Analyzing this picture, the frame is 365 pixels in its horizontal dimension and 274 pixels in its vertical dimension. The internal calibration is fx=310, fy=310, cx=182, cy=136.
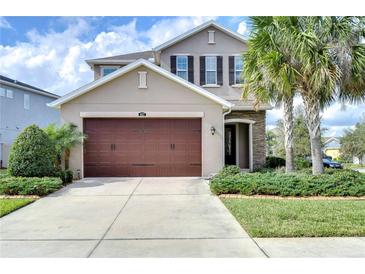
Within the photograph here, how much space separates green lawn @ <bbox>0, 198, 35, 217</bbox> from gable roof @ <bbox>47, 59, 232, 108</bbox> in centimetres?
510

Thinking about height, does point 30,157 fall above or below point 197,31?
below

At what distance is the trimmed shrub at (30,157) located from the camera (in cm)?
1101

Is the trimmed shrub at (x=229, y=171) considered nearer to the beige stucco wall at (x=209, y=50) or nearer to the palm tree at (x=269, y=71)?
the palm tree at (x=269, y=71)

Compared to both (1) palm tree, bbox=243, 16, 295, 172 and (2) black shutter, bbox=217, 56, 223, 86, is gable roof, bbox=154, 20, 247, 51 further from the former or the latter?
(1) palm tree, bbox=243, 16, 295, 172

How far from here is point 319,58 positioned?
33.9ft

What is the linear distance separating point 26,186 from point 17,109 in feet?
53.6

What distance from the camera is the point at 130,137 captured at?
13.4 meters

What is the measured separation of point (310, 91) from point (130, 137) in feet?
24.3

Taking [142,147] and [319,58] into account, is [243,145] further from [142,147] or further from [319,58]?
[319,58]

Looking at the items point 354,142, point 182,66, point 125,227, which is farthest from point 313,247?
point 354,142

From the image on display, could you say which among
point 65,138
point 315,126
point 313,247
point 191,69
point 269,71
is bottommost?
point 313,247

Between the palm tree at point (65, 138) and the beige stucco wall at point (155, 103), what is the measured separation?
21.6 inches

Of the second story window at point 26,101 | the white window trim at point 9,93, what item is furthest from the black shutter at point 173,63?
the second story window at point 26,101

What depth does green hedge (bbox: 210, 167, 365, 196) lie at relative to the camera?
9.51m
